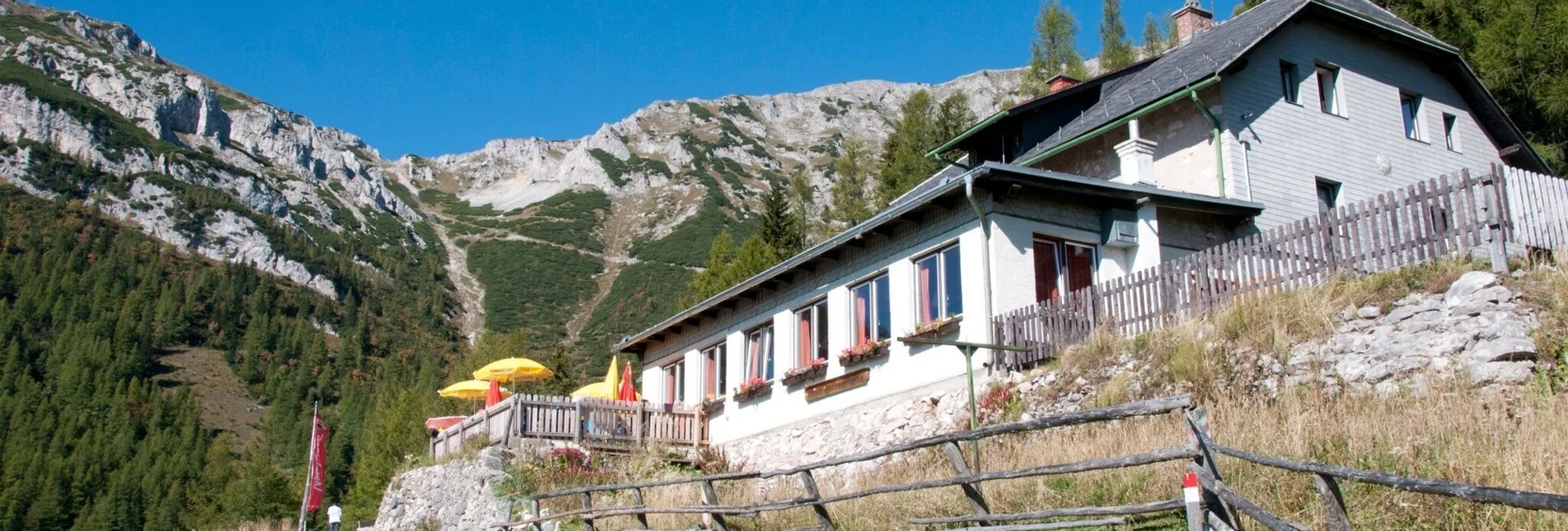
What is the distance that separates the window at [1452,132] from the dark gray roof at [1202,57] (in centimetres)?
77

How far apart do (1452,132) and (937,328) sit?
46.0 ft

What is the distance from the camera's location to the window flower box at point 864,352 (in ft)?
68.1

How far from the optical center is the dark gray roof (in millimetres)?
23281

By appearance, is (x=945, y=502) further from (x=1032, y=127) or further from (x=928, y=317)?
(x=1032, y=127)

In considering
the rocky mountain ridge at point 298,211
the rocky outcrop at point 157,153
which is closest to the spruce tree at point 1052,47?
the rocky mountain ridge at point 298,211

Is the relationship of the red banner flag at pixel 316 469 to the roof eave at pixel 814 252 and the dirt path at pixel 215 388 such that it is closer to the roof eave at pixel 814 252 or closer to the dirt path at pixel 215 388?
the roof eave at pixel 814 252

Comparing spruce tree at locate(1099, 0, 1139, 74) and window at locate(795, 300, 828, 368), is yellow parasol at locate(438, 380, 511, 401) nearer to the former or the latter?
window at locate(795, 300, 828, 368)

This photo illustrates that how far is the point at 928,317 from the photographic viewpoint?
20.2 m

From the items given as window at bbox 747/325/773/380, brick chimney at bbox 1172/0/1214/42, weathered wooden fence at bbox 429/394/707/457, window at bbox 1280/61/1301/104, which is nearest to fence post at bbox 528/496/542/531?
weathered wooden fence at bbox 429/394/707/457

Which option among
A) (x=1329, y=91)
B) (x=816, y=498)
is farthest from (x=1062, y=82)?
(x=816, y=498)

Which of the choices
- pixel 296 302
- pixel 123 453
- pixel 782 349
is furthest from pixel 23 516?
pixel 782 349

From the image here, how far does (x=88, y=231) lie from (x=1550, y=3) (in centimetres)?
14870

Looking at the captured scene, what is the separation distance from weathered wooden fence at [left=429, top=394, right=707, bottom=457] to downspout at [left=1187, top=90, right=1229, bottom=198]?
10986mm

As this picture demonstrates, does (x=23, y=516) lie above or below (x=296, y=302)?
below
